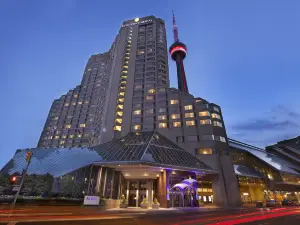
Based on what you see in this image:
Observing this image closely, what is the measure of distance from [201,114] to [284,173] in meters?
41.8

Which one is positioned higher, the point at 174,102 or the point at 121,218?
the point at 174,102

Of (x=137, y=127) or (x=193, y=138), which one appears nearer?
(x=193, y=138)

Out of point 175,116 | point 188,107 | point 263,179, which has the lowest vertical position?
point 263,179

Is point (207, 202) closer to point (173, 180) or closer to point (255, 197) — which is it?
point (173, 180)

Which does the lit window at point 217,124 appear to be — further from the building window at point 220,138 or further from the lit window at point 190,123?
the lit window at point 190,123

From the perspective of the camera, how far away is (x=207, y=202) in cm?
5250

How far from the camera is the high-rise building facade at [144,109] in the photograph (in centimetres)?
5185

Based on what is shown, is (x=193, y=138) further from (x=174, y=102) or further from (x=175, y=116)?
(x=174, y=102)

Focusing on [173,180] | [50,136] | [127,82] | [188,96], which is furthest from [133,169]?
[50,136]

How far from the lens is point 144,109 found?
69312 millimetres

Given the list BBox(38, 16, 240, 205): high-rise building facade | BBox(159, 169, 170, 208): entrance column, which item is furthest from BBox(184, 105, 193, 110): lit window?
BBox(159, 169, 170, 208): entrance column

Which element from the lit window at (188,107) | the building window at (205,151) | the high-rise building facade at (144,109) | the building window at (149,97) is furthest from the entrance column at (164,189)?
the building window at (149,97)

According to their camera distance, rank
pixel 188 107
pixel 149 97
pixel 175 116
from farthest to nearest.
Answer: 1. pixel 149 97
2. pixel 175 116
3. pixel 188 107

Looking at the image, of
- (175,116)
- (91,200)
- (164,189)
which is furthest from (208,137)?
(91,200)
